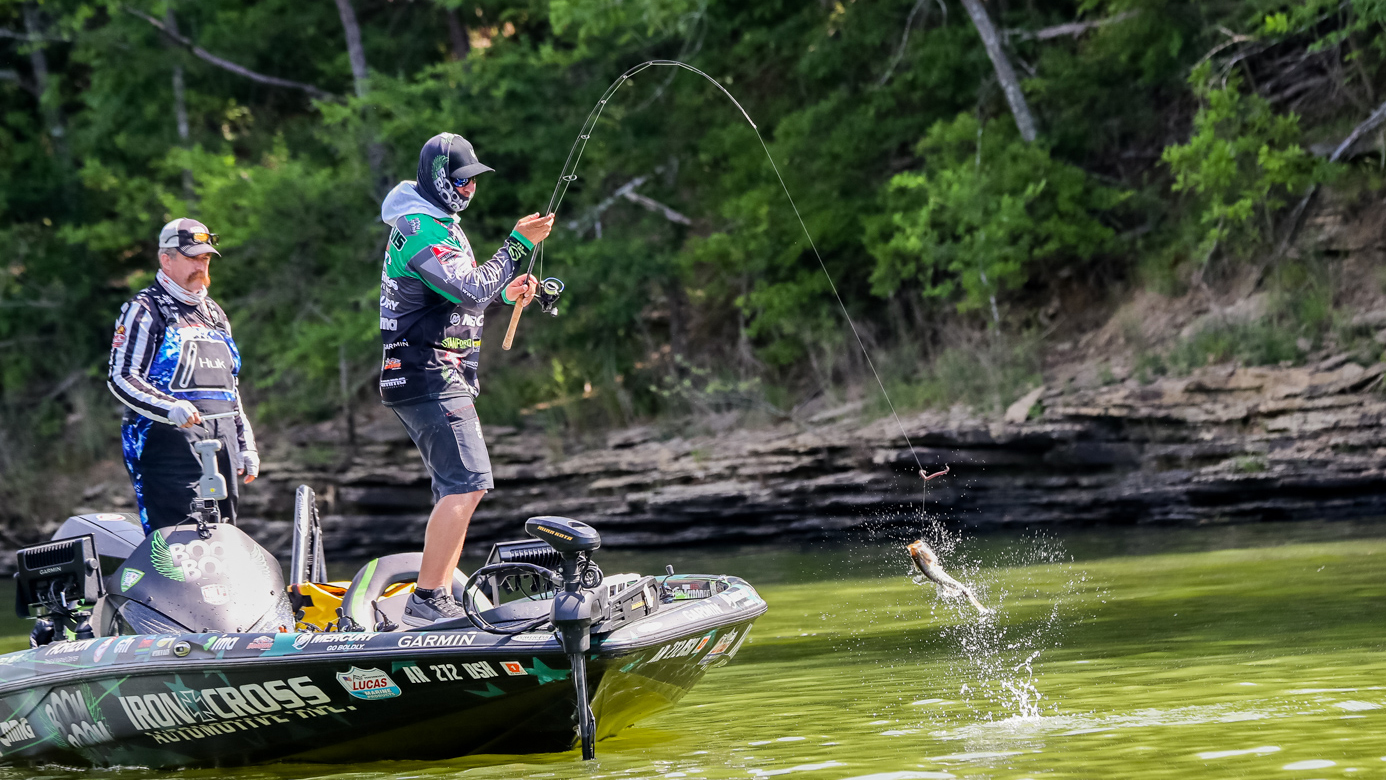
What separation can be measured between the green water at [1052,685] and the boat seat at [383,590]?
27.0 inches

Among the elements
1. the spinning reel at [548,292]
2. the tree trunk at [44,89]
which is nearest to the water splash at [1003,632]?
the spinning reel at [548,292]

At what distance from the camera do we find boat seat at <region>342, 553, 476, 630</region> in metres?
5.92

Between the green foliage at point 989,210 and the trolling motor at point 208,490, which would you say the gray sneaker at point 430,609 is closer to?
the trolling motor at point 208,490

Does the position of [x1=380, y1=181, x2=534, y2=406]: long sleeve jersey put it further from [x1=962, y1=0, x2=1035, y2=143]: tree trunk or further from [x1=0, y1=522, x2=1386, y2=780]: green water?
[x1=962, y1=0, x2=1035, y2=143]: tree trunk

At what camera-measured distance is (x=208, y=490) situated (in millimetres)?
5984

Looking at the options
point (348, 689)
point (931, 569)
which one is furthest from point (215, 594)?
point (931, 569)

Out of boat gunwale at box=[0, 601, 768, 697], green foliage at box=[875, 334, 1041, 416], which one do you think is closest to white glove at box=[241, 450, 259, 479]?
boat gunwale at box=[0, 601, 768, 697]

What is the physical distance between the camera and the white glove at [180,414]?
5.84 metres

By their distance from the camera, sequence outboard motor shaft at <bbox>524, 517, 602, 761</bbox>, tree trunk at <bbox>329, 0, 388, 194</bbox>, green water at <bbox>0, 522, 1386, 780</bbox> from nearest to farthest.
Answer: green water at <bbox>0, 522, 1386, 780</bbox>
outboard motor shaft at <bbox>524, 517, 602, 761</bbox>
tree trunk at <bbox>329, 0, 388, 194</bbox>

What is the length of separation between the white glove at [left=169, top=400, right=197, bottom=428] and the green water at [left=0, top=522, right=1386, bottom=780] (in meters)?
1.34

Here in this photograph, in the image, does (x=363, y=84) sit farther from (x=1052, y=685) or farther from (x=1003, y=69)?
(x=1052, y=685)

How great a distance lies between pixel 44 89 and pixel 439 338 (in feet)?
67.3

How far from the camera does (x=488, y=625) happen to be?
496 centimetres

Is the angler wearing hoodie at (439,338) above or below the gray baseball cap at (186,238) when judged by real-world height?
below
